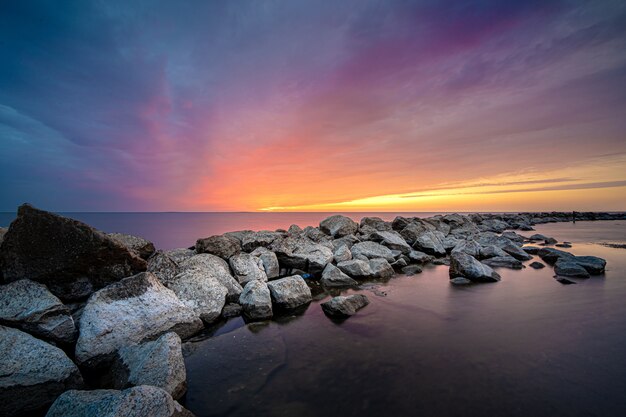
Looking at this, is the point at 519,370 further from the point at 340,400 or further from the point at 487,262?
the point at 487,262

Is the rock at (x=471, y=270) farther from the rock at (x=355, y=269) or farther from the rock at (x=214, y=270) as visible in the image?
the rock at (x=214, y=270)

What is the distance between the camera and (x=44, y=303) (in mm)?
5043

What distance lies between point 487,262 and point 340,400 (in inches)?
491

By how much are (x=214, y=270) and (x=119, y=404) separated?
5540mm

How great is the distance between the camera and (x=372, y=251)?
13602mm

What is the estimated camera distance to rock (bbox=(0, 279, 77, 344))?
470 centimetres

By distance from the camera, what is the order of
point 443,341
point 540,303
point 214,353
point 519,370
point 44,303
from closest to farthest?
1. point 519,370
2. point 44,303
3. point 214,353
4. point 443,341
5. point 540,303

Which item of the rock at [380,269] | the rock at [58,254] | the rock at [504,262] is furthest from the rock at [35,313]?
the rock at [504,262]

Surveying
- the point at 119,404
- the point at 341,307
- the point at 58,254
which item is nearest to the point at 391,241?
the point at 341,307

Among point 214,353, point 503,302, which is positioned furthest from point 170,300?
point 503,302

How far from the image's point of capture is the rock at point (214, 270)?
783cm

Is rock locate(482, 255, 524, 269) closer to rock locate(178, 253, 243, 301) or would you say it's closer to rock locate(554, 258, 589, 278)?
rock locate(554, 258, 589, 278)

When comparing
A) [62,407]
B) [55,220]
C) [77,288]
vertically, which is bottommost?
[62,407]

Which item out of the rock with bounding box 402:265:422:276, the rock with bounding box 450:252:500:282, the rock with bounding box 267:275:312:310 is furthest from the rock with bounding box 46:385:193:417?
the rock with bounding box 450:252:500:282
